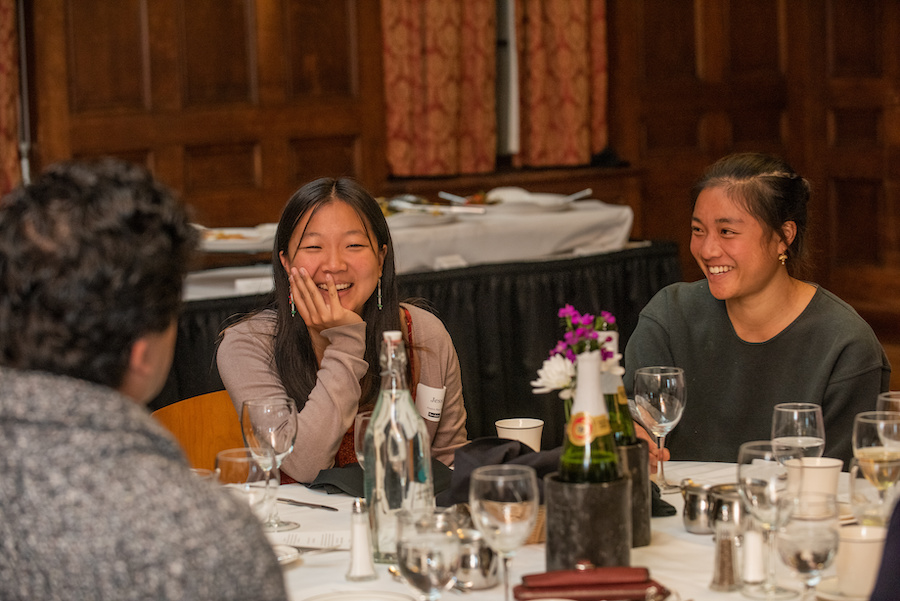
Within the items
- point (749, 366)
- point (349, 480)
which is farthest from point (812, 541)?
point (749, 366)

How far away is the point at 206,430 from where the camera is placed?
85.9 inches

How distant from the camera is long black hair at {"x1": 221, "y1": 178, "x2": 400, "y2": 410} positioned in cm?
216

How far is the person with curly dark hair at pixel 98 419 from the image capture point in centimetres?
91

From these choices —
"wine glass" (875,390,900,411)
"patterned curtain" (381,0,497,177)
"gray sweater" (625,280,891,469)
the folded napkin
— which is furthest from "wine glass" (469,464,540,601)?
"patterned curtain" (381,0,497,177)

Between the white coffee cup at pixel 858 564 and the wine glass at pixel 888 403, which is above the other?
the wine glass at pixel 888 403

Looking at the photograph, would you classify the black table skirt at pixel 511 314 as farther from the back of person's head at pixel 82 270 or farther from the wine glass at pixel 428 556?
the back of person's head at pixel 82 270

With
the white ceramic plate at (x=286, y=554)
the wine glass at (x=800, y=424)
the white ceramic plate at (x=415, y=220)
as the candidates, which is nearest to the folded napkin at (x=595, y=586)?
the white ceramic plate at (x=286, y=554)

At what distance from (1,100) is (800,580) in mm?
3950

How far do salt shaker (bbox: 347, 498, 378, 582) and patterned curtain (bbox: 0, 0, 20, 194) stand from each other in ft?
11.4

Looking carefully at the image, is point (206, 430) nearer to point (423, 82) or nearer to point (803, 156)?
point (423, 82)

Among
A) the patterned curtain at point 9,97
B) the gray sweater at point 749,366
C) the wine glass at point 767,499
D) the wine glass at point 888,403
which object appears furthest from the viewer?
the patterned curtain at point 9,97

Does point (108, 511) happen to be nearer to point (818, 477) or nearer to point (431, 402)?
point (818, 477)

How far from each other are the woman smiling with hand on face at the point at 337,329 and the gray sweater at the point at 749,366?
1.51 feet

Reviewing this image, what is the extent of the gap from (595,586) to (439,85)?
451 centimetres
